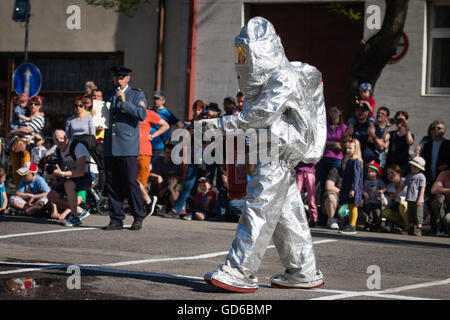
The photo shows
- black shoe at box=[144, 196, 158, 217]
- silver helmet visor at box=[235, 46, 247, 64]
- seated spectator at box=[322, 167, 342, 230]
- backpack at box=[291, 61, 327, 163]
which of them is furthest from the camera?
black shoe at box=[144, 196, 158, 217]

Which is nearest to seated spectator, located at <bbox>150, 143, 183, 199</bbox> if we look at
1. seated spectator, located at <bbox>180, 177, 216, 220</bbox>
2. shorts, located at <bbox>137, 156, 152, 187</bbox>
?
seated spectator, located at <bbox>180, 177, 216, 220</bbox>

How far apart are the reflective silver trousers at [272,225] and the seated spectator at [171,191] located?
7.76 meters

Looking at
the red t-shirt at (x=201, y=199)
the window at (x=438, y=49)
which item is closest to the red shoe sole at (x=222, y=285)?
the red t-shirt at (x=201, y=199)

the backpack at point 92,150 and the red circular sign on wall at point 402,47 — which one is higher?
the red circular sign on wall at point 402,47

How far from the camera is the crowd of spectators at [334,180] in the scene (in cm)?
1350

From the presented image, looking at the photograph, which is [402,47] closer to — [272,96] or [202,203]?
[202,203]

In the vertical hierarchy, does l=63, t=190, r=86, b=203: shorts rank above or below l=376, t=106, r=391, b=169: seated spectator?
below

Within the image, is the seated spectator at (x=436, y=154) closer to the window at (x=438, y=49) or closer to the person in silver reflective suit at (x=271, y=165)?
the window at (x=438, y=49)

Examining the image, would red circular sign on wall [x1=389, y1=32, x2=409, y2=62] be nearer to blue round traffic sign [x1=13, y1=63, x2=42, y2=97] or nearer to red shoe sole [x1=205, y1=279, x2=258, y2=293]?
blue round traffic sign [x1=13, y1=63, x2=42, y2=97]

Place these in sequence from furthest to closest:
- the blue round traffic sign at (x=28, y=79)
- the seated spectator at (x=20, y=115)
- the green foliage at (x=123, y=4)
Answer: the green foliage at (x=123, y=4)
the blue round traffic sign at (x=28, y=79)
the seated spectator at (x=20, y=115)

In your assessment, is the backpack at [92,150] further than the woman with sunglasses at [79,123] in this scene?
No

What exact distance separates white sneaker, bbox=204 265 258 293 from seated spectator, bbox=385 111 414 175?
755cm

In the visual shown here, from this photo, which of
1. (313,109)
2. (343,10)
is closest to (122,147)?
(313,109)

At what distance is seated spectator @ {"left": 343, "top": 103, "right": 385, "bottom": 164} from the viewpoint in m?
14.4
